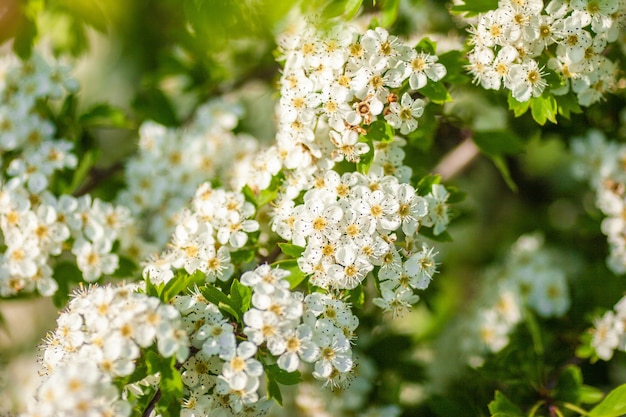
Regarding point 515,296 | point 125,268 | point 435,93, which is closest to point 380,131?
point 435,93

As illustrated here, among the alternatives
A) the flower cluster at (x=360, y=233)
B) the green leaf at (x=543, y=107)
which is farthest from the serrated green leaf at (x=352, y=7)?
the green leaf at (x=543, y=107)

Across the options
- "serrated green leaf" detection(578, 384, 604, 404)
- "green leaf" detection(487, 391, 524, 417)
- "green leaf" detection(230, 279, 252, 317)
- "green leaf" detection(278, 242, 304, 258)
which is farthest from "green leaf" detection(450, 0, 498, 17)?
"serrated green leaf" detection(578, 384, 604, 404)

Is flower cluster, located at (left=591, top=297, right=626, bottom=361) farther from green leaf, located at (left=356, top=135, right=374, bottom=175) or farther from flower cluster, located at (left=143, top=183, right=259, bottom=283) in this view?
flower cluster, located at (left=143, top=183, right=259, bottom=283)

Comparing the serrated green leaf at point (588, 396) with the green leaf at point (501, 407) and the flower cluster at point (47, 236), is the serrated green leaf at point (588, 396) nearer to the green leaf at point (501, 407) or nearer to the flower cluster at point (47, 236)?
the green leaf at point (501, 407)

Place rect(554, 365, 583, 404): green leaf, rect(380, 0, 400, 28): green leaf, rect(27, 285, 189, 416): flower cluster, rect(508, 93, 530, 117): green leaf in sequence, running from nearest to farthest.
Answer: rect(27, 285, 189, 416): flower cluster < rect(508, 93, 530, 117): green leaf < rect(380, 0, 400, 28): green leaf < rect(554, 365, 583, 404): green leaf

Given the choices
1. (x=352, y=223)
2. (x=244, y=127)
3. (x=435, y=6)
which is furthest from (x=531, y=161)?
(x=352, y=223)

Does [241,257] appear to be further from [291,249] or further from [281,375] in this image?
[281,375]
